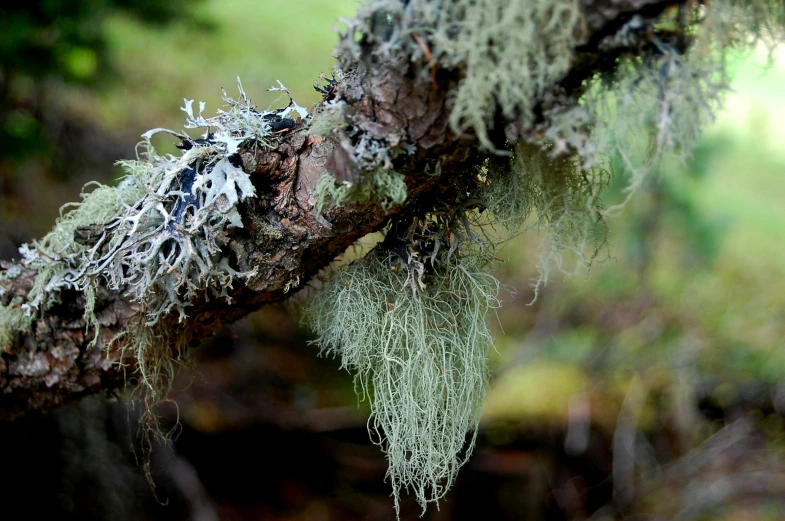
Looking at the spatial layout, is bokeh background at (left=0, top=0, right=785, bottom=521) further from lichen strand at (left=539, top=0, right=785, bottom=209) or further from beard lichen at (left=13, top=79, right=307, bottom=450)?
lichen strand at (left=539, top=0, right=785, bottom=209)

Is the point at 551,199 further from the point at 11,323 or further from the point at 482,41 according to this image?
the point at 11,323

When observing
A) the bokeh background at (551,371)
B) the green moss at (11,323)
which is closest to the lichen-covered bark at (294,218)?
the green moss at (11,323)

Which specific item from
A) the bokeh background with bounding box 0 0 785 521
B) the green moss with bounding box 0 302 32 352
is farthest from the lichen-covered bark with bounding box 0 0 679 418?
the bokeh background with bounding box 0 0 785 521

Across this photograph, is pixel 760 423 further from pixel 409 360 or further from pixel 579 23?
pixel 579 23

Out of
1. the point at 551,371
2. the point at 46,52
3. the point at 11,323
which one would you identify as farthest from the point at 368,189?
the point at 551,371

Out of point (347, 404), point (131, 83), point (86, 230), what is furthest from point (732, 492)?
point (131, 83)

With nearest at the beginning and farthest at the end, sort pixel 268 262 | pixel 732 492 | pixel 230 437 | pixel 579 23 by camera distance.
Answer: pixel 579 23, pixel 268 262, pixel 230 437, pixel 732 492
